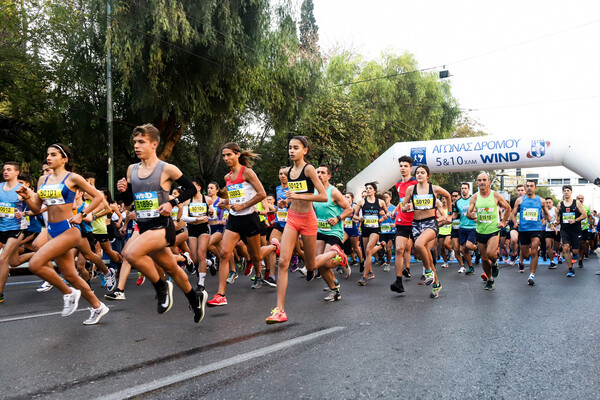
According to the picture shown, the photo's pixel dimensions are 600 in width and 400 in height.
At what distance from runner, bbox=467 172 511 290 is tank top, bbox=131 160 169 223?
5.68m

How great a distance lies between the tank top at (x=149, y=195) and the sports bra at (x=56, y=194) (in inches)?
50.7

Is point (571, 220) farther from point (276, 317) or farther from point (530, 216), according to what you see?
point (276, 317)

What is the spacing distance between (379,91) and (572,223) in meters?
21.1

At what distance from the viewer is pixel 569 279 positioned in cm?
1131

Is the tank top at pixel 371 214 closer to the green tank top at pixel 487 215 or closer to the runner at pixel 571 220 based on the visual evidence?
the green tank top at pixel 487 215

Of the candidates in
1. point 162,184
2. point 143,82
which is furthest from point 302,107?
point 162,184

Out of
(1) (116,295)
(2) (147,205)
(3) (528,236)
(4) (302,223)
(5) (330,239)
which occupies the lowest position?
(1) (116,295)

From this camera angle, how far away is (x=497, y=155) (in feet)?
60.2

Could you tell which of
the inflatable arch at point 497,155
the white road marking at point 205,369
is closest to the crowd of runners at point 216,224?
the white road marking at point 205,369

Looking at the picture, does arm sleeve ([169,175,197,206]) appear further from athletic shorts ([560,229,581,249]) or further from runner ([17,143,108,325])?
→ athletic shorts ([560,229,581,249])

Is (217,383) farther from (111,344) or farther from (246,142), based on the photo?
(246,142)

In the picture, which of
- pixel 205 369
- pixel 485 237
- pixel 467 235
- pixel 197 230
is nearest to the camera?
pixel 205 369

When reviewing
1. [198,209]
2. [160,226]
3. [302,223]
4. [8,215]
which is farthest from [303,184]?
[8,215]

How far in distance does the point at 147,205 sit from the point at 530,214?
8630 millimetres
